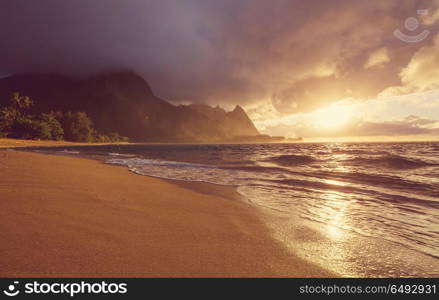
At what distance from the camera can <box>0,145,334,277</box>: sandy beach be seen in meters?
2.47

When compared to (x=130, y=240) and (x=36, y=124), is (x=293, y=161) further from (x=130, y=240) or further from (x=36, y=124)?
(x=36, y=124)

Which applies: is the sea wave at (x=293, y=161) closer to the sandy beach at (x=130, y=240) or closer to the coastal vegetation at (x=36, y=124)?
the sandy beach at (x=130, y=240)

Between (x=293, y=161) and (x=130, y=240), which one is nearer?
(x=130, y=240)

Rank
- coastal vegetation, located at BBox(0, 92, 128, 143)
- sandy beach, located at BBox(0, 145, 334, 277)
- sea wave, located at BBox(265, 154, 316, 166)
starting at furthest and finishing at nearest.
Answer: coastal vegetation, located at BBox(0, 92, 128, 143) < sea wave, located at BBox(265, 154, 316, 166) < sandy beach, located at BBox(0, 145, 334, 277)

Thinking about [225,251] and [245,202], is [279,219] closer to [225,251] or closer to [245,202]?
[245,202]

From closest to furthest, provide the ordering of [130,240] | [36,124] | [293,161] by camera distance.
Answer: [130,240], [293,161], [36,124]

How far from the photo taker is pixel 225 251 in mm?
3105

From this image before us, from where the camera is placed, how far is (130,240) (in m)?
3.21

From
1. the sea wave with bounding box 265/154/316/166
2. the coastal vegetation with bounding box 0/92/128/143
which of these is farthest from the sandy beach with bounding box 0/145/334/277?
the coastal vegetation with bounding box 0/92/128/143

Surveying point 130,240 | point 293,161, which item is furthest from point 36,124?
point 130,240

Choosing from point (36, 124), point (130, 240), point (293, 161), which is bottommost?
point (293, 161)

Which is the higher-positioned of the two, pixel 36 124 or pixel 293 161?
pixel 36 124

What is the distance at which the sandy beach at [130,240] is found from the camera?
247cm

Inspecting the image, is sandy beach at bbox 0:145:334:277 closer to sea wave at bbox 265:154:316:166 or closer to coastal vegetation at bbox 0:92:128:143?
sea wave at bbox 265:154:316:166
